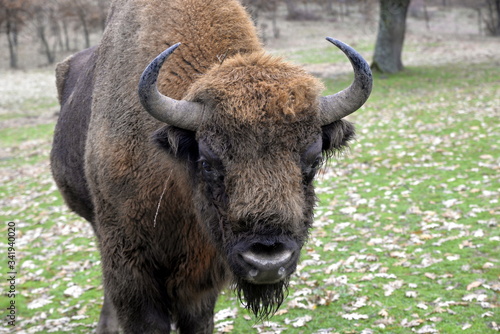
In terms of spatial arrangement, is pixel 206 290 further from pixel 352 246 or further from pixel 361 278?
pixel 352 246

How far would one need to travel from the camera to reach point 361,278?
6926 millimetres

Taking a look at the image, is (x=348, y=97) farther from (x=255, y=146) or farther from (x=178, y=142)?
(x=178, y=142)

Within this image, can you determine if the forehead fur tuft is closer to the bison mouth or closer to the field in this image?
the bison mouth

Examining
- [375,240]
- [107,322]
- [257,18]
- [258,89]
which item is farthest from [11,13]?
[258,89]

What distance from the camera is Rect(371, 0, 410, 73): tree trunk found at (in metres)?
23.5

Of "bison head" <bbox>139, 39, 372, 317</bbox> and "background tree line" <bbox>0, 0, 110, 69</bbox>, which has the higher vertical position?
"bison head" <bbox>139, 39, 372, 317</bbox>

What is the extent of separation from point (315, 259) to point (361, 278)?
90 cm

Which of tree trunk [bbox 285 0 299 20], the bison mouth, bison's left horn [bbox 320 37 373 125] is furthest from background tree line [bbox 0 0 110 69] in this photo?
the bison mouth

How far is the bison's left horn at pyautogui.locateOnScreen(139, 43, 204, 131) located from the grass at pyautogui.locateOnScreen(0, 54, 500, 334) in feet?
5.66

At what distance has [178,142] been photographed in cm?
391

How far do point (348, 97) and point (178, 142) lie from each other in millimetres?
1305

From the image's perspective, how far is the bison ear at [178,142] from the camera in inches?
153

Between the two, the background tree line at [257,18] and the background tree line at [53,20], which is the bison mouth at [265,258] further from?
the background tree line at [53,20]

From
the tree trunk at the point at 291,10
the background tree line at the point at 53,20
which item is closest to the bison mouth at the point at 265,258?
the background tree line at the point at 53,20
